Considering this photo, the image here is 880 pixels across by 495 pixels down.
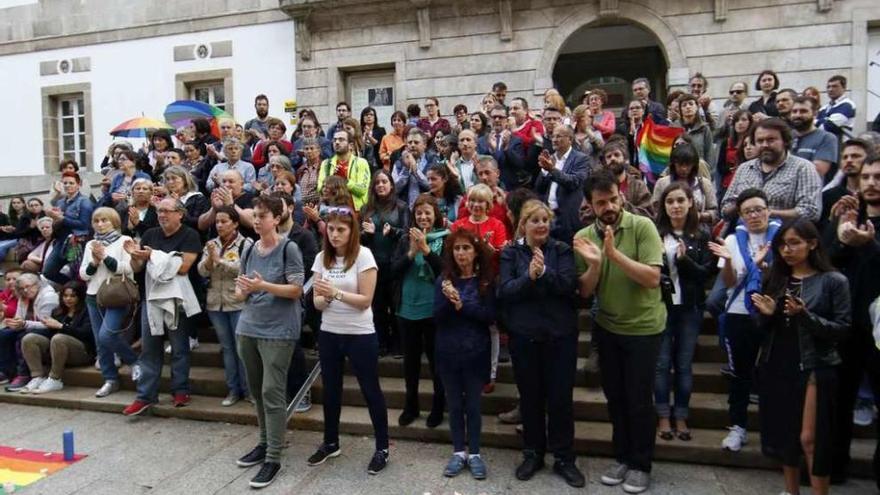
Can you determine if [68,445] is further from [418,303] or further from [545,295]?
[545,295]

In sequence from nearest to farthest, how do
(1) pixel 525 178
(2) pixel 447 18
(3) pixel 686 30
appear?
(1) pixel 525 178 < (3) pixel 686 30 < (2) pixel 447 18

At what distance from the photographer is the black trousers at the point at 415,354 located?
494 cm

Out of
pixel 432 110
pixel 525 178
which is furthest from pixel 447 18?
pixel 525 178

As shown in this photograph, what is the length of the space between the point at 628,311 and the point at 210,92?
39.3 feet

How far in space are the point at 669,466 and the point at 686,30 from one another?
28.4 ft

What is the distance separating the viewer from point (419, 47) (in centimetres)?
1179

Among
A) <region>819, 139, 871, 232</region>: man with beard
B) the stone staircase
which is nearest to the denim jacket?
the stone staircase

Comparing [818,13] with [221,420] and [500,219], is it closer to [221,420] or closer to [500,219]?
[500,219]

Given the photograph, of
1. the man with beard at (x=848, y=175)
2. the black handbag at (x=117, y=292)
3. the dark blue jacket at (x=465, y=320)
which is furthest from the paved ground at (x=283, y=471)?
the man with beard at (x=848, y=175)

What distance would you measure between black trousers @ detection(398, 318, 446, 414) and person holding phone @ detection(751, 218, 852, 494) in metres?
2.35

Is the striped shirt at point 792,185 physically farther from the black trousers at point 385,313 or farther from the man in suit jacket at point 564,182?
the black trousers at point 385,313

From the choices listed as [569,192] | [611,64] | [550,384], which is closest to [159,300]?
[550,384]

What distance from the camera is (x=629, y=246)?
396cm

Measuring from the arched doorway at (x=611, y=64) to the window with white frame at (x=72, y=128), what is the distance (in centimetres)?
1130
